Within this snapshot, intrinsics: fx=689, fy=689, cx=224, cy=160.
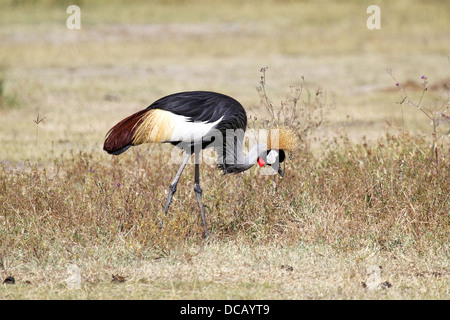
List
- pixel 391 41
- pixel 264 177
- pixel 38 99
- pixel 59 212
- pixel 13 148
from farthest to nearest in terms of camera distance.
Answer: pixel 391 41 → pixel 38 99 → pixel 13 148 → pixel 264 177 → pixel 59 212

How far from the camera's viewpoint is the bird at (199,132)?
5617 mm

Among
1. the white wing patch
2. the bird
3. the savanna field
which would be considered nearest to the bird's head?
the bird

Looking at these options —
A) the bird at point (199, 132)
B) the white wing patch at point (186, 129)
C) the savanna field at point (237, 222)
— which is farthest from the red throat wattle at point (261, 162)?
the white wing patch at point (186, 129)

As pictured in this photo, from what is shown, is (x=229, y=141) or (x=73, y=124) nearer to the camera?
(x=229, y=141)

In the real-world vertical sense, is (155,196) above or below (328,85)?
below

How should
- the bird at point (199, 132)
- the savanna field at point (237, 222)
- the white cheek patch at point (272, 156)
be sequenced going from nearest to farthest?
the savanna field at point (237, 222)
the bird at point (199, 132)
the white cheek patch at point (272, 156)

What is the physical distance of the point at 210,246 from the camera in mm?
5492

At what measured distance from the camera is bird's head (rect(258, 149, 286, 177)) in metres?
5.81

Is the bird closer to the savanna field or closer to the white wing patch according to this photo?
the white wing patch

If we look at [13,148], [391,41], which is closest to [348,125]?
[13,148]

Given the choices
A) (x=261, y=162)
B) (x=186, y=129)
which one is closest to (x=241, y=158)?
(x=261, y=162)

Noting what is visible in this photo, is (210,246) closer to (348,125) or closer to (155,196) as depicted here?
(155,196)

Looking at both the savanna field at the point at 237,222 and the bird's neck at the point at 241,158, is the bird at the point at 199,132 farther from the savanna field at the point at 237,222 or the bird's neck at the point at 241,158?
the savanna field at the point at 237,222
